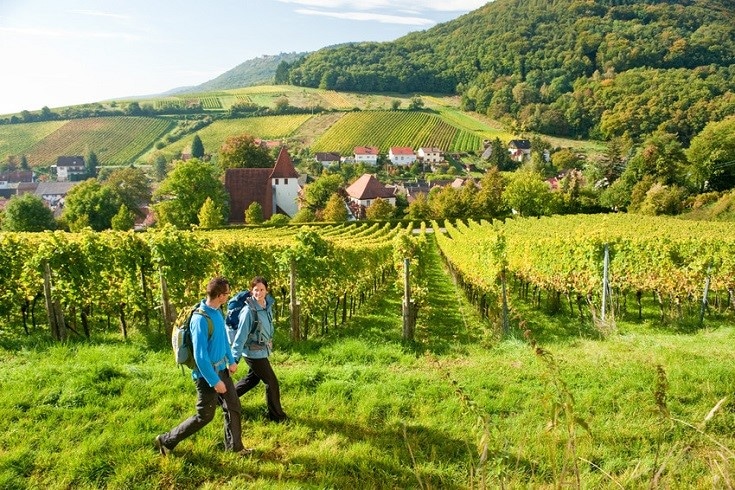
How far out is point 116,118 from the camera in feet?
376

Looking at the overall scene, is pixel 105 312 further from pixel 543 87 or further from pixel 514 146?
pixel 543 87

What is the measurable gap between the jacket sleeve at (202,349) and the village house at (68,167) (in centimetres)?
10640

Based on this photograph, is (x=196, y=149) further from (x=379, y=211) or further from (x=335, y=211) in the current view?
(x=379, y=211)

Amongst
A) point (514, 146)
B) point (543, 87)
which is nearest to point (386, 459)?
point (514, 146)

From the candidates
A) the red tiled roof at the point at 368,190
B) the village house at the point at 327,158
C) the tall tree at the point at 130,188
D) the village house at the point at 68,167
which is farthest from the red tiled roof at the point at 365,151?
the village house at the point at 68,167

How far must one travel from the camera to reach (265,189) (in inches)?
2328

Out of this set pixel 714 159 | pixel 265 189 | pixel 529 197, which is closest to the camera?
pixel 714 159

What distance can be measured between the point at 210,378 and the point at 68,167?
110 m

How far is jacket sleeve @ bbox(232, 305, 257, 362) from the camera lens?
4566 mm

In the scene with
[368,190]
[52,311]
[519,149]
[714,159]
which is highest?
[519,149]

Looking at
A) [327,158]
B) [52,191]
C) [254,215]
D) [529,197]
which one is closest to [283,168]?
[254,215]

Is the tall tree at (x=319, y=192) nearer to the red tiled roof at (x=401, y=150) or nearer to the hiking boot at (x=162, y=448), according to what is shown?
the red tiled roof at (x=401, y=150)

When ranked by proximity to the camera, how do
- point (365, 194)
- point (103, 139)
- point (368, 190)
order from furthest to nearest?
point (103, 139) < point (368, 190) < point (365, 194)

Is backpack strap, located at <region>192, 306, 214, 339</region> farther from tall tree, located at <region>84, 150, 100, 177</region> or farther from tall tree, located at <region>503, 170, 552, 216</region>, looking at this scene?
tall tree, located at <region>84, 150, 100, 177</region>
